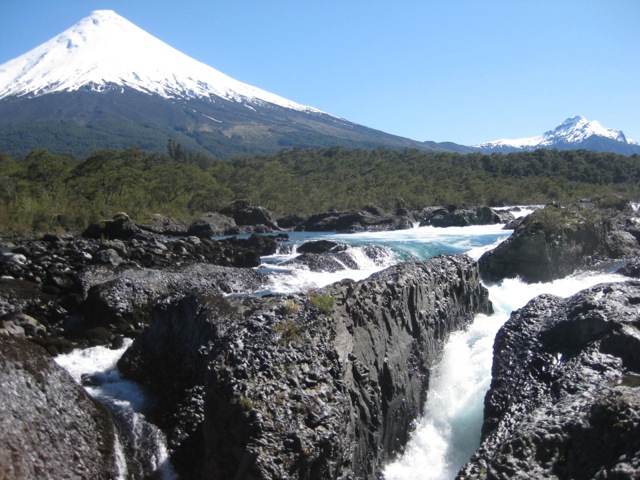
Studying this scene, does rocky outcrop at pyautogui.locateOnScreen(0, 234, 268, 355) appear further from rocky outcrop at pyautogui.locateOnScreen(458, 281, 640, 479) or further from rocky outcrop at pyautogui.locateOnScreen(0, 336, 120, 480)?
rocky outcrop at pyautogui.locateOnScreen(458, 281, 640, 479)

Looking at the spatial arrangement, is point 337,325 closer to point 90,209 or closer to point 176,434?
point 176,434

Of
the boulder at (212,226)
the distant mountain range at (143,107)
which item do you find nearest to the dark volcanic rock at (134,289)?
the boulder at (212,226)

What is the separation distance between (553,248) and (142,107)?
6422 inches

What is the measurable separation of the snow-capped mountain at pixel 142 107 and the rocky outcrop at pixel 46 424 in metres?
124

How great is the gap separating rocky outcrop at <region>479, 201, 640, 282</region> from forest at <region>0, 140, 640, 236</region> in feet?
81.1

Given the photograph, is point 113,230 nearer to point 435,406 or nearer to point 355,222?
point 355,222

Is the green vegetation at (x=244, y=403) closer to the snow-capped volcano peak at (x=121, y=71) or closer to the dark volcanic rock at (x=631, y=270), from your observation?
the dark volcanic rock at (x=631, y=270)

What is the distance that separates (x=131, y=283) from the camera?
12.1m

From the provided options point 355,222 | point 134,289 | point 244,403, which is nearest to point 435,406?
point 244,403

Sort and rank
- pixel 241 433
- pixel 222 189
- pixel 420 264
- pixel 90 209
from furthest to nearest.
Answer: pixel 222 189 < pixel 90 209 < pixel 420 264 < pixel 241 433

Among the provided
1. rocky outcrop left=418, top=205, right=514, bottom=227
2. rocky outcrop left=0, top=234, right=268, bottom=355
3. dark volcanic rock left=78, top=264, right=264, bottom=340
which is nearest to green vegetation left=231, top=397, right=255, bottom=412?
rocky outcrop left=0, top=234, right=268, bottom=355

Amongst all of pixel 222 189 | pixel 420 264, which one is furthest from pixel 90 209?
pixel 420 264

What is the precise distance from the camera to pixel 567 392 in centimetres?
536

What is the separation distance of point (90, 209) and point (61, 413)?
30.7 meters
